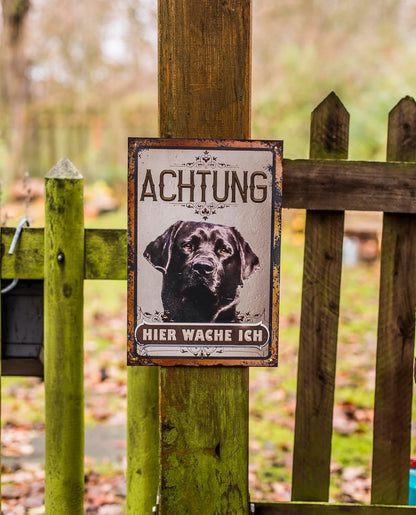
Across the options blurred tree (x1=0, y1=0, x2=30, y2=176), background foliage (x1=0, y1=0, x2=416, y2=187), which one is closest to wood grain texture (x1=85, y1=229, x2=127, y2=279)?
background foliage (x1=0, y1=0, x2=416, y2=187)

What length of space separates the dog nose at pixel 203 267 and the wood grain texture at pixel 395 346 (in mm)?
776

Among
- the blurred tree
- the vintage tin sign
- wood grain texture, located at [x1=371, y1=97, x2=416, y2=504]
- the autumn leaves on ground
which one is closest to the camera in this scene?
the vintage tin sign

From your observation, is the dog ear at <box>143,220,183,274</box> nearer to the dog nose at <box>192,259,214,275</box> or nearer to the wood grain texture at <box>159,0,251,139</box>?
the dog nose at <box>192,259,214,275</box>

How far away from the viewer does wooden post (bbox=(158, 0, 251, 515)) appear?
62.2 inches

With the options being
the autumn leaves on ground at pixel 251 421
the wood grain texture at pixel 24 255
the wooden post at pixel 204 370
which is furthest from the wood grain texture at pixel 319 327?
the autumn leaves on ground at pixel 251 421

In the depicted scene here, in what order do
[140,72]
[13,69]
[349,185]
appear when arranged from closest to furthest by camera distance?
[349,185] < [13,69] < [140,72]

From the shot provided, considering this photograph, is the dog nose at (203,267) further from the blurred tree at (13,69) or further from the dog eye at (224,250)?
the blurred tree at (13,69)

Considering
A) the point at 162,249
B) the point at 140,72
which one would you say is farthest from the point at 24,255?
the point at 140,72

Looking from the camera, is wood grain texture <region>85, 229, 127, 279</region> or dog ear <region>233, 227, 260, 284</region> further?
wood grain texture <region>85, 229, 127, 279</region>

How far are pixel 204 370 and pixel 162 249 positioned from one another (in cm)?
37

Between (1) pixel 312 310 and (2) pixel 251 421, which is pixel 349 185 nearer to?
(1) pixel 312 310

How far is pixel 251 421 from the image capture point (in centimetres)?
422

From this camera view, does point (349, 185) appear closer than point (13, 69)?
Yes

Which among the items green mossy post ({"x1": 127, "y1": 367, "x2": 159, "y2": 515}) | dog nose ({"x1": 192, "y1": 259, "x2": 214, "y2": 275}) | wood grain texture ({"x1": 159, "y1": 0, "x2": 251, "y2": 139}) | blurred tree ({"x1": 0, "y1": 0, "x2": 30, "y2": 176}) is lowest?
green mossy post ({"x1": 127, "y1": 367, "x2": 159, "y2": 515})
